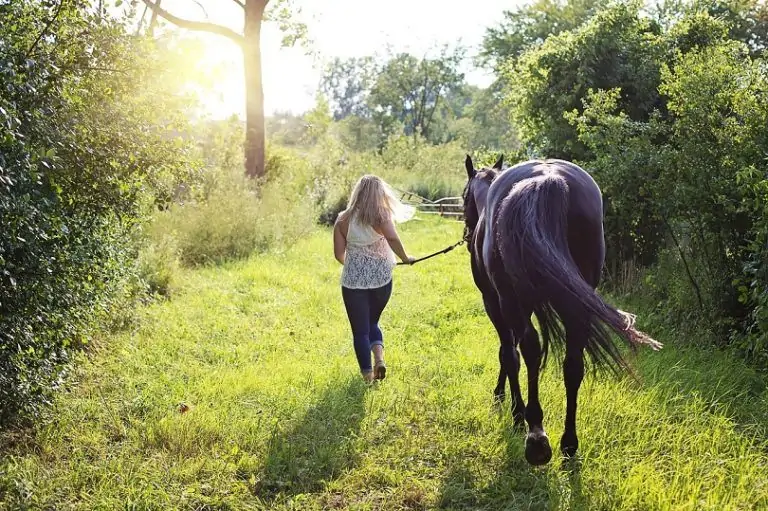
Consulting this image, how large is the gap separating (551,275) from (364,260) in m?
2.37

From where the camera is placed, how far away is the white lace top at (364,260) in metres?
5.34

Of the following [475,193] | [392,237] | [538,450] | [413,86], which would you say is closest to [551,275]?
[538,450]

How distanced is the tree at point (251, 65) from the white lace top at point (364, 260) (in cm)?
1189

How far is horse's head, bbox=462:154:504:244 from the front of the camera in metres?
5.21

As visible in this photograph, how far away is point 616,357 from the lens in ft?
10.5

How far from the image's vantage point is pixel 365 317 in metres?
5.32

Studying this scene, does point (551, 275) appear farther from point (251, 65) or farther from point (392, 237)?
point (251, 65)

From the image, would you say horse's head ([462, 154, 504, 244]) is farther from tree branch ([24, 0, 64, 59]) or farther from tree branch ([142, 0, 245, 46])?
tree branch ([142, 0, 245, 46])

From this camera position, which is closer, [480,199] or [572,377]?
[572,377]

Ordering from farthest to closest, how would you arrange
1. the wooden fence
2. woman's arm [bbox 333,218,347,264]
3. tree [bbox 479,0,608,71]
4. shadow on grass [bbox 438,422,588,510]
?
tree [bbox 479,0,608,71]
the wooden fence
woman's arm [bbox 333,218,347,264]
shadow on grass [bbox 438,422,588,510]

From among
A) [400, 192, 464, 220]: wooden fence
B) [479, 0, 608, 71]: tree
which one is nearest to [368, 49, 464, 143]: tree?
[479, 0, 608, 71]: tree

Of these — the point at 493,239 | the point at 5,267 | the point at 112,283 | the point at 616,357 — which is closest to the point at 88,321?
the point at 112,283

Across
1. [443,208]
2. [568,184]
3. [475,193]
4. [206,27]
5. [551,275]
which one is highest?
[206,27]

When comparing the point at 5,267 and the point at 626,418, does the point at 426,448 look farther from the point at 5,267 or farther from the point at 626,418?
the point at 5,267
